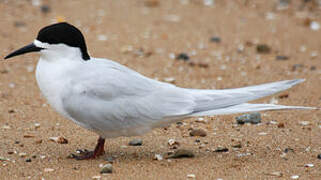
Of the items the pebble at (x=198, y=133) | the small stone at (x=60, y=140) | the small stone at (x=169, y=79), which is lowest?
the small stone at (x=60, y=140)

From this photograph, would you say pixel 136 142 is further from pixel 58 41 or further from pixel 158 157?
pixel 58 41

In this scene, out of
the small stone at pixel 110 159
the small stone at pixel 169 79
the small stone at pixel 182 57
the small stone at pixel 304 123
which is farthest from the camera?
the small stone at pixel 182 57

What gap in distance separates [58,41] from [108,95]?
53cm

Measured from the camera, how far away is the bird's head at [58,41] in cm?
407

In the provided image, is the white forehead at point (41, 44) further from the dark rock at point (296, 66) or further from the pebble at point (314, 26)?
the pebble at point (314, 26)

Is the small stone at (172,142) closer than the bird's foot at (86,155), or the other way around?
the bird's foot at (86,155)

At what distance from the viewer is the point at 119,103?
4.06 metres

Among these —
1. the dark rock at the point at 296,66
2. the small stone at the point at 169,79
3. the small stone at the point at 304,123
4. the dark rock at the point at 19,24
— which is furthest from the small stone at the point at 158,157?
the dark rock at the point at 19,24

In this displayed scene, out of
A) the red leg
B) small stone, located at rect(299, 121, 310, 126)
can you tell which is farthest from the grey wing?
small stone, located at rect(299, 121, 310, 126)

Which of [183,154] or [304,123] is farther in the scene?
[304,123]

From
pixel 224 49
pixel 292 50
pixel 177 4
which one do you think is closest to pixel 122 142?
pixel 224 49

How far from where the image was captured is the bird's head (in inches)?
160

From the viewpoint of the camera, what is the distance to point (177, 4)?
911 cm

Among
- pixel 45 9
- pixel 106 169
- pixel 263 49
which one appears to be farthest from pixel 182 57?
pixel 106 169
